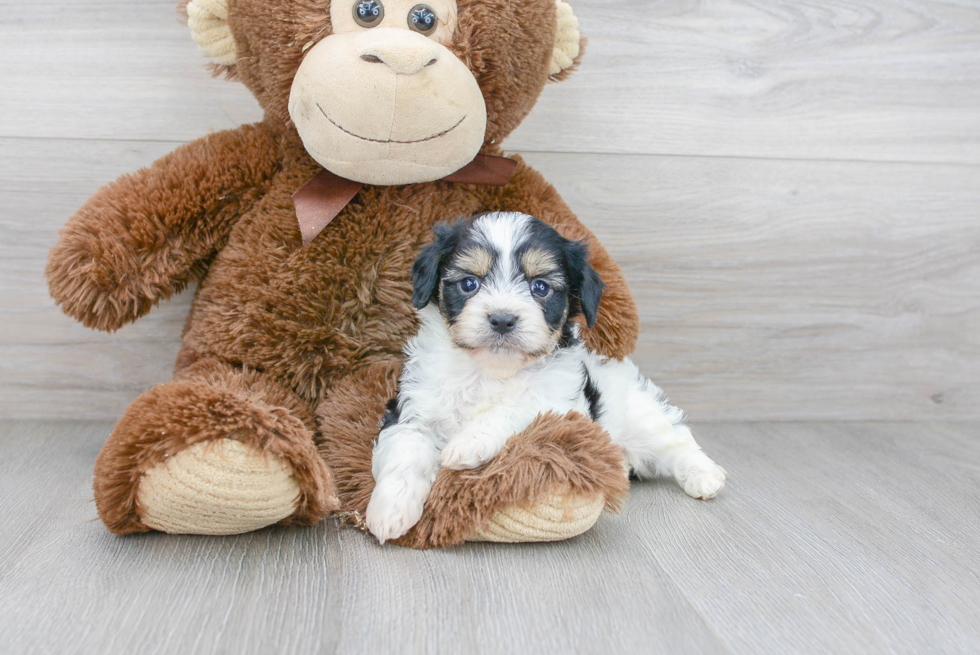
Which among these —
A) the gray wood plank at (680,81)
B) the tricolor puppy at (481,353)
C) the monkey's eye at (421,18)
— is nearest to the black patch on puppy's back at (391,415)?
the tricolor puppy at (481,353)

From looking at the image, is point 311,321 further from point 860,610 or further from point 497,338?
point 860,610

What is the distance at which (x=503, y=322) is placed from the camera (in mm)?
1482

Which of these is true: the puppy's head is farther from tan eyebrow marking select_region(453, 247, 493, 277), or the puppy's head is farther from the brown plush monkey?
the brown plush monkey

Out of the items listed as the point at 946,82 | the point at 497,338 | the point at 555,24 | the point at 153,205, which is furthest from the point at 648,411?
the point at 946,82

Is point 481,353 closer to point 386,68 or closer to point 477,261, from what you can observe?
point 477,261

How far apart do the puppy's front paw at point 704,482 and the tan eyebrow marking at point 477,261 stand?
75cm

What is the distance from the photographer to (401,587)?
1.33 metres

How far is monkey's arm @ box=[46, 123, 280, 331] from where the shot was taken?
166cm

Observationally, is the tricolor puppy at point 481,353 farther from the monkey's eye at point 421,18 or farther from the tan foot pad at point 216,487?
the monkey's eye at point 421,18

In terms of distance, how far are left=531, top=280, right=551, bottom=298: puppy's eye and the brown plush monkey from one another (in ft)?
0.77

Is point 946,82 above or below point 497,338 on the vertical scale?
above

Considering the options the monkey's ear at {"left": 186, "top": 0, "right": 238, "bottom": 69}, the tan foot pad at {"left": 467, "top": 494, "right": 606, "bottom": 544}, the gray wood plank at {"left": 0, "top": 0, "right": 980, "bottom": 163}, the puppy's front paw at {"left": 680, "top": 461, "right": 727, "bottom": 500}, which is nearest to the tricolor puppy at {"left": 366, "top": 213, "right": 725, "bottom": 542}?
the tan foot pad at {"left": 467, "top": 494, "right": 606, "bottom": 544}

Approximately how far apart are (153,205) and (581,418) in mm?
1057

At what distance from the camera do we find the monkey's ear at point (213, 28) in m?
1.72
